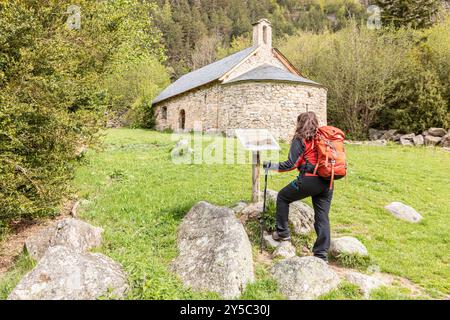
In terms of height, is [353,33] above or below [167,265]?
above

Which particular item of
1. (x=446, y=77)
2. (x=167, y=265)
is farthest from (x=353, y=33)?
(x=167, y=265)

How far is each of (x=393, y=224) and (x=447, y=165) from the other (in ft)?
30.9

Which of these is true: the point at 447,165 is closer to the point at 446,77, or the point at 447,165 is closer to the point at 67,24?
the point at 446,77

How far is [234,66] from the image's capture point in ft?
69.6

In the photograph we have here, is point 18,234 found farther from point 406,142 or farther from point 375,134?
point 375,134

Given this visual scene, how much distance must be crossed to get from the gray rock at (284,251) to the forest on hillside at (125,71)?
13.5ft

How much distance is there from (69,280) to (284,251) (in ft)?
9.85

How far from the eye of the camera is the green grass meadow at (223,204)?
15.0 ft

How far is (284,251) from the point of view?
17.3 feet

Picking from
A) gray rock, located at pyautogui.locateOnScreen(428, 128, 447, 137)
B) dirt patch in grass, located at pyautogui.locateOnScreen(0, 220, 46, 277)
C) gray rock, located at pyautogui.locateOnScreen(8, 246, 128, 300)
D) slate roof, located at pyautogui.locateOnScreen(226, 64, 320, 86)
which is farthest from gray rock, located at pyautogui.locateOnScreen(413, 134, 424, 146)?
gray rock, located at pyautogui.locateOnScreen(8, 246, 128, 300)

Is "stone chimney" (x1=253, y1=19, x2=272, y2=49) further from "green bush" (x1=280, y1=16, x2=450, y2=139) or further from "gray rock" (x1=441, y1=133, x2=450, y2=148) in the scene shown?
"gray rock" (x1=441, y1=133, x2=450, y2=148)

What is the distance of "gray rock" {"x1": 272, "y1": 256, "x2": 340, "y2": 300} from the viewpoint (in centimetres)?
420

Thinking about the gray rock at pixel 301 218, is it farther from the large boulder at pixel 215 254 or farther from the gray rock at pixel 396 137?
the gray rock at pixel 396 137

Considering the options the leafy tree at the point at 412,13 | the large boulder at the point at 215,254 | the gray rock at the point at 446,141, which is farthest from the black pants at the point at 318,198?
the leafy tree at the point at 412,13
